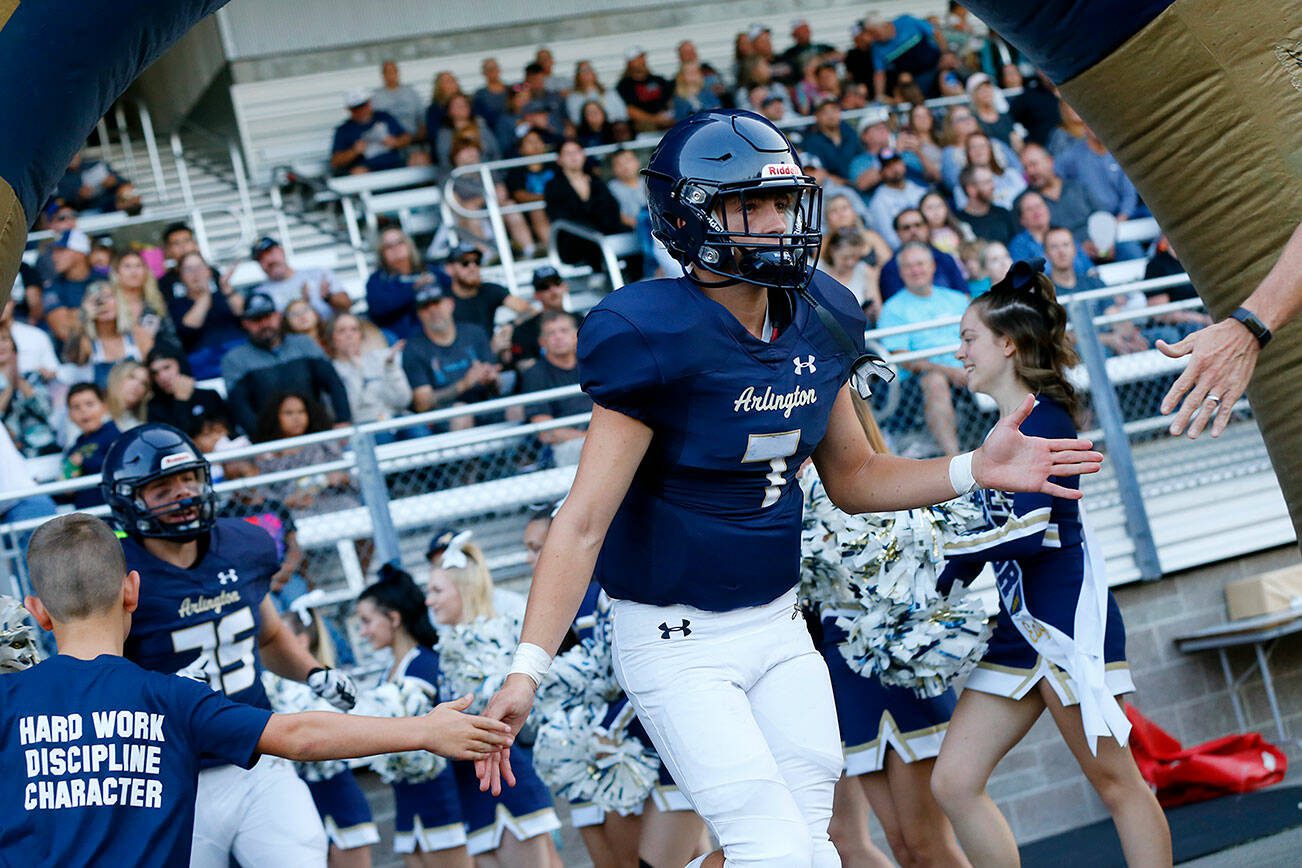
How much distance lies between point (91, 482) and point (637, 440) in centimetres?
358

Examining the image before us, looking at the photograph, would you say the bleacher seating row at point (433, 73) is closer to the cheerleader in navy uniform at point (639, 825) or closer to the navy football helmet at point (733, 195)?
the cheerleader in navy uniform at point (639, 825)

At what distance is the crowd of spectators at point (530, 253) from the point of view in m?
8.12

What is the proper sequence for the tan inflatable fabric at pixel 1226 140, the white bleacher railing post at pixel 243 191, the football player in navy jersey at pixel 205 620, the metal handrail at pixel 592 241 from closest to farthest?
the tan inflatable fabric at pixel 1226 140
the football player in navy jersey at pixel 205 620
the metal handrail at pixel 592 241
the white bleacher railing post at pixel 243 191

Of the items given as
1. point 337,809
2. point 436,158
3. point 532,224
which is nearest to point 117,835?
point 337,809

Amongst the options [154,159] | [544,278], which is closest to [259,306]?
[544,278]

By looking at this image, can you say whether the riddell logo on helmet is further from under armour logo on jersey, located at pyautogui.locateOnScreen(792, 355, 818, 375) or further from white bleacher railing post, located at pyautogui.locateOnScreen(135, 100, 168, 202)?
white bleacher railing post, located at pyautogui.locateOnScreen(135, 100, 168, 202)

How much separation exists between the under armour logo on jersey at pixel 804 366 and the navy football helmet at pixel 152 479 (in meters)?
2.25

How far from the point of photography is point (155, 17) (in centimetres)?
380

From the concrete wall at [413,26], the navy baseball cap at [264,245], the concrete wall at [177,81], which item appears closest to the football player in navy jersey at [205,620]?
the navy baseball cap at [264,245]

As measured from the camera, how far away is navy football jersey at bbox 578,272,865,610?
11.3 ft

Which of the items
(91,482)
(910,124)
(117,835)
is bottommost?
(117,835)

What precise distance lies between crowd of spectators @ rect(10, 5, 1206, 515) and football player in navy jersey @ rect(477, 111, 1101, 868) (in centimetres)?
371

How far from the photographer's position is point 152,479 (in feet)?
15.9

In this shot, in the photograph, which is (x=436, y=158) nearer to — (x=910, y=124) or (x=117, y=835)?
(x=910, y=124)
